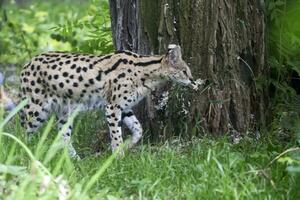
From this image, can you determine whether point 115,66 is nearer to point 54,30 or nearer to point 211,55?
point 211,55

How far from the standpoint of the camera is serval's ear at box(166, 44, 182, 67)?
6.94 metres

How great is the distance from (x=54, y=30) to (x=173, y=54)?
261 cm

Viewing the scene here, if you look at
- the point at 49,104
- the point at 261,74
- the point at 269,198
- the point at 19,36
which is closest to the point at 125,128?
the point at 49,104

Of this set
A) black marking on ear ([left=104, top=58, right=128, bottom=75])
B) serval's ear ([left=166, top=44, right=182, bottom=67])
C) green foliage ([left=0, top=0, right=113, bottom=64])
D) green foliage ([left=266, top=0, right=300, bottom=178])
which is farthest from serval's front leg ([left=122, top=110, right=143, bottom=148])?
green foliage ([left=0, top=0, right=113, bottom=64])

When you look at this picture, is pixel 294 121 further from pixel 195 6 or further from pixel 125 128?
pixel 125 128

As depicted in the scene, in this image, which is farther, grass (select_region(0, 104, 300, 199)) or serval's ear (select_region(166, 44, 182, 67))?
serval's ear (select_region(166, 44, 182, 67))

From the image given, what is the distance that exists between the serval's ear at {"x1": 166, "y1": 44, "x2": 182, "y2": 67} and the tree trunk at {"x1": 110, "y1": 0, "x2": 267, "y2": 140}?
0.20m

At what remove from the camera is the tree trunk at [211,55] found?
7.10m

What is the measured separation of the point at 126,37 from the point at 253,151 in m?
1.76

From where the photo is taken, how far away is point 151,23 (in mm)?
7234

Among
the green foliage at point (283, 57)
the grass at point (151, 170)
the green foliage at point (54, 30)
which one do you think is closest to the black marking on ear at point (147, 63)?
the grass at point (151, 170)

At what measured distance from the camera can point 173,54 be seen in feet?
22.9

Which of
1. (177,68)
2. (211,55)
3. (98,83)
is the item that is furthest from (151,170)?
(98,83)

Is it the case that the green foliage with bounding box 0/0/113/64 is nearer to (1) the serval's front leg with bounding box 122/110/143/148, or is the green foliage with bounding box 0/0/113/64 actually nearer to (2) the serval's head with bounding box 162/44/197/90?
(1) the serval's front leg with bounding box 122/110/143/148
